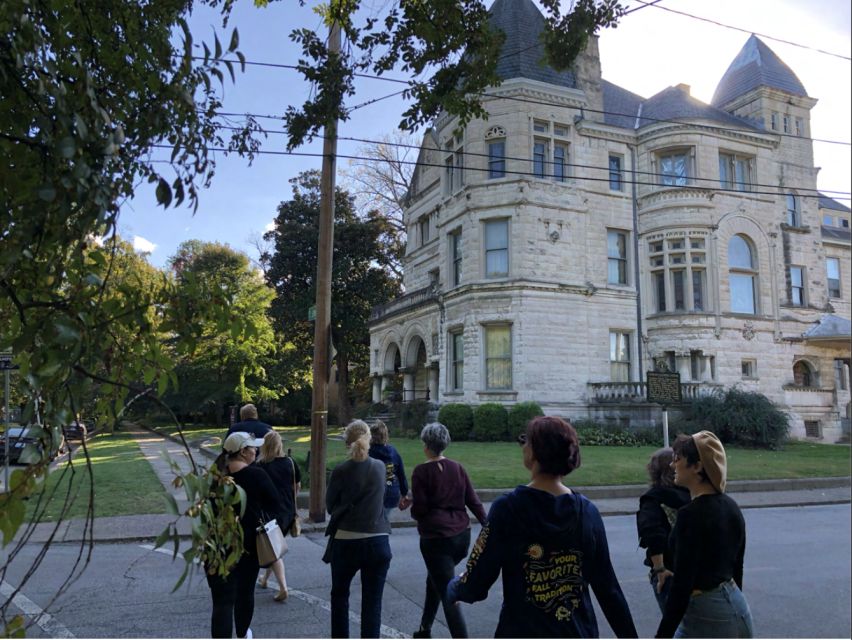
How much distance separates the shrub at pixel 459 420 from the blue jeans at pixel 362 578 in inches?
719

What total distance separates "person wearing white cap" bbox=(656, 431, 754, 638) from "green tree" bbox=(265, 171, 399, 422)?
104 feet

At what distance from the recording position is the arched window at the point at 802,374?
Answer: 28.5 meters

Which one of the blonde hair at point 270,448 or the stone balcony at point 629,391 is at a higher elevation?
the stone balcony at point 629,391

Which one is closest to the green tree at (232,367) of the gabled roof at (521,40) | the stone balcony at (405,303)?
the stone balcony at (405,303)

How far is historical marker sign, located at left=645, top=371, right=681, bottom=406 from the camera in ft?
52.1

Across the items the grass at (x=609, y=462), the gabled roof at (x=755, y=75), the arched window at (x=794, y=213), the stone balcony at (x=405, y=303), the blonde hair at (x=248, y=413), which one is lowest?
the grass at (x=609, y=462)

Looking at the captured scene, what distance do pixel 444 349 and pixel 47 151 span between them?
23.9 m

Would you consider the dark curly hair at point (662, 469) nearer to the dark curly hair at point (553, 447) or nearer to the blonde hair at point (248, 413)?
the dark curly hair at point (553, 447)

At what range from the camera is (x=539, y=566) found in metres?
2.95

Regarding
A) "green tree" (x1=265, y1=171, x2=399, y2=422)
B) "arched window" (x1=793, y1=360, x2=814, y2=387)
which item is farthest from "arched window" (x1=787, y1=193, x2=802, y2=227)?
"green tree" (x1=265, y1=171, x2=399, y2=422)

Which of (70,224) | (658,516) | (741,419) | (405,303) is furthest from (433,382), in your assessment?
(70,224)

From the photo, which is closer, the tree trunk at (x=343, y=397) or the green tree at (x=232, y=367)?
the green tree at (x=232, y=367)

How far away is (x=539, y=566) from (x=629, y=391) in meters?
22.4

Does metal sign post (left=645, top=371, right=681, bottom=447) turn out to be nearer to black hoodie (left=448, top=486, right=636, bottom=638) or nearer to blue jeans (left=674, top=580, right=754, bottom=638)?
blue jeans (left=674, top=580, right=754, bottom=638)
